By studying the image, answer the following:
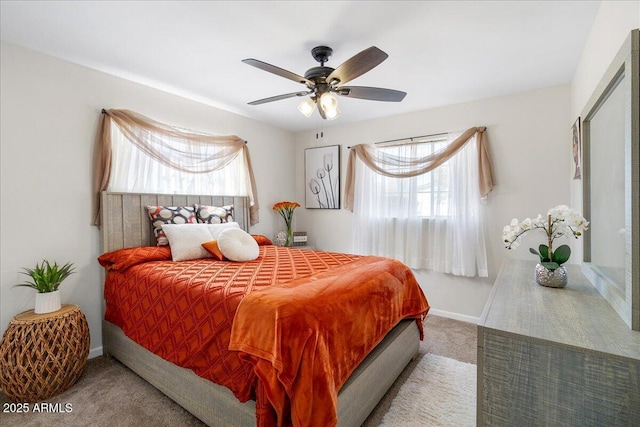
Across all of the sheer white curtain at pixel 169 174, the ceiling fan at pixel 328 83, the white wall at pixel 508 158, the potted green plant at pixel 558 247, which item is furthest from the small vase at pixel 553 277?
the sheer white curtain at pixel 169 174

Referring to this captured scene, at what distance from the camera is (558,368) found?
91cm

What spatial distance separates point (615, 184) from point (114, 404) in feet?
9.98

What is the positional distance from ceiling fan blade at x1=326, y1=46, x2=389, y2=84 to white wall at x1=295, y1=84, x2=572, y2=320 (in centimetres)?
200

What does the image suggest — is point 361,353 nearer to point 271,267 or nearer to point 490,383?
point 490,383

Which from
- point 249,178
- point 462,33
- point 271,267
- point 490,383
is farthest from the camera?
point 249,178

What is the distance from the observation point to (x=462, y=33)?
2004 millimetres

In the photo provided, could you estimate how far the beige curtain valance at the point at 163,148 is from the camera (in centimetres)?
255

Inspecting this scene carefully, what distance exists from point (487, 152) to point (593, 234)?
1.70 meters

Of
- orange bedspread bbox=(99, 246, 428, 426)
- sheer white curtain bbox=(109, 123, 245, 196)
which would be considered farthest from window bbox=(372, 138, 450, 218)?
sheer white curtain bbox=(109, 123, 245, 196)

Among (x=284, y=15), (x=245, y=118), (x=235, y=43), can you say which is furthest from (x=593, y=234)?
(x=245, y=118)

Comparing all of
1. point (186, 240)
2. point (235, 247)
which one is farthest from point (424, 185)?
point (186, 240)

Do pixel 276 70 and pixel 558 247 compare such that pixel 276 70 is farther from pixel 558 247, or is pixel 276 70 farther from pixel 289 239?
pixel 289 239

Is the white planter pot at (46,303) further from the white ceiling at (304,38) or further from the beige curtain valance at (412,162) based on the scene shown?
the beige curtain valance at (412,162)

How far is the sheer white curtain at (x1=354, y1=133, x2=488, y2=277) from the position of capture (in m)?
3.26
